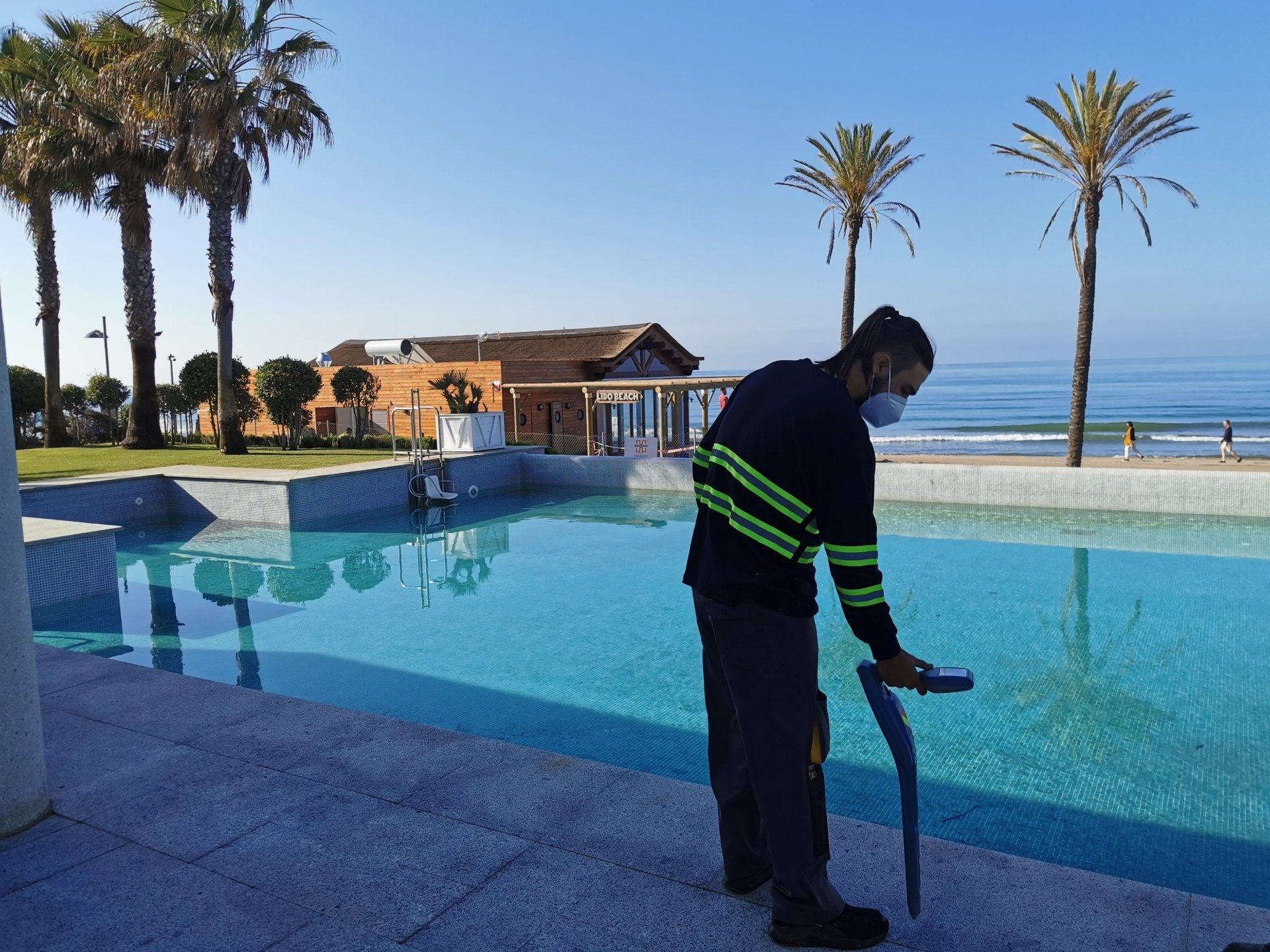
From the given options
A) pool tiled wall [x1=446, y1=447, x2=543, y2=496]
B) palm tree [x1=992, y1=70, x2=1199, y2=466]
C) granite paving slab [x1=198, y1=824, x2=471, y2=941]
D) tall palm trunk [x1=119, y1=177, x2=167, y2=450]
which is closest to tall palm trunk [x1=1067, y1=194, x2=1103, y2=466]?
palm tree [x1=992, y1=70, x2=1199, y2=466]

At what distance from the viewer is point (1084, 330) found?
1878cm

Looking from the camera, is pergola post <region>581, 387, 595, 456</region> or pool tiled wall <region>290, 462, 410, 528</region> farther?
pergola post <region>581, 387, 595, 456</region>

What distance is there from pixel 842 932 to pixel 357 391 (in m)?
22.9

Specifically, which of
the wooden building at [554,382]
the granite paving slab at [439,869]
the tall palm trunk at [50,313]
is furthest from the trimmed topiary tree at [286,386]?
the granite paving slab at [439,869]

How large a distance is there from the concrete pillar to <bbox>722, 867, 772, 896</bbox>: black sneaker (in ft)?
7.79

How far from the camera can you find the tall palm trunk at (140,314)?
67.5 ft

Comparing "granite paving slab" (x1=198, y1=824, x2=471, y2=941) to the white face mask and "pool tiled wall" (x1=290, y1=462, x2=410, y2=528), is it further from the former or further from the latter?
"pool tiled wall" (x1=290, y1=462, x2=410, y2=528)

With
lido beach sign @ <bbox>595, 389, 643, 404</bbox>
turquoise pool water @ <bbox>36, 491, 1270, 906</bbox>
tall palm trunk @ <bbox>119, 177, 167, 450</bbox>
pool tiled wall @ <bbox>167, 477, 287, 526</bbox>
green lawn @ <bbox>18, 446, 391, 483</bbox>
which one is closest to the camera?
turquoise pool water @ <bbox>36, 491, 1270, 906</bbox>

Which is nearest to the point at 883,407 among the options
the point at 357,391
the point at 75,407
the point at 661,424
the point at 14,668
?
the point at 14,668

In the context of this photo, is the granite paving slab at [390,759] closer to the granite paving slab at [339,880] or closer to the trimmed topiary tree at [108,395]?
the granite paving slab at [339,880]

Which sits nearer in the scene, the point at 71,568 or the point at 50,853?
the point at 50,853

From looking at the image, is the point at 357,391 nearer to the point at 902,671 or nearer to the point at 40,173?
the point at 40,173

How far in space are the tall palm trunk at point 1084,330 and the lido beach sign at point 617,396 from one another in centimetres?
1113

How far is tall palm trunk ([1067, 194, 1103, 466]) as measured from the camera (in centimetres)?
1797
